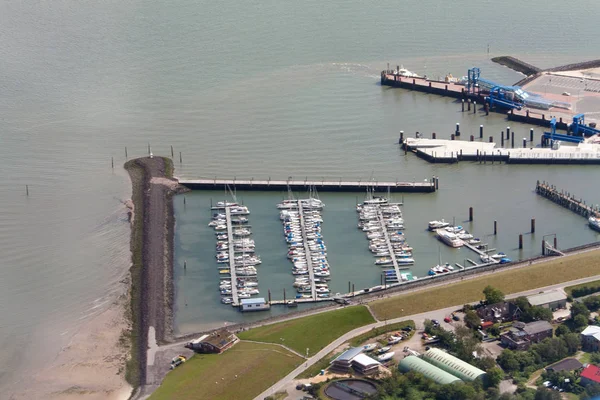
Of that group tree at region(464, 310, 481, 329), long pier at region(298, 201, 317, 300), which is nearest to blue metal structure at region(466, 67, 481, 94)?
long pier at region(298, 201, 317, 300)

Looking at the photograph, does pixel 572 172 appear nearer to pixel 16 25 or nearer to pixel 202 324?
pixel 202 324

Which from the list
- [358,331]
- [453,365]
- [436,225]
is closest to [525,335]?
[453,365]

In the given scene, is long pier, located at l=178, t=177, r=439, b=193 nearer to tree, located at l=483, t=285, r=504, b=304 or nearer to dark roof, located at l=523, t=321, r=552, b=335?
tree, located at l=483, t=285, r=504, b=304

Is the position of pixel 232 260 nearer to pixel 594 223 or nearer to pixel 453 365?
pixel 453 365

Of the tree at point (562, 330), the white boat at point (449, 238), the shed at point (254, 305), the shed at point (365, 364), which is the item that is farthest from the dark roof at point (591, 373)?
the white boat at point (449, 238)

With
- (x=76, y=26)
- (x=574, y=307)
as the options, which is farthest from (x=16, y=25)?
(x=574, y=307)

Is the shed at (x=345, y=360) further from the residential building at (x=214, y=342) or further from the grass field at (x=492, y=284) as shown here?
the residential building at (x=214, y=342)
